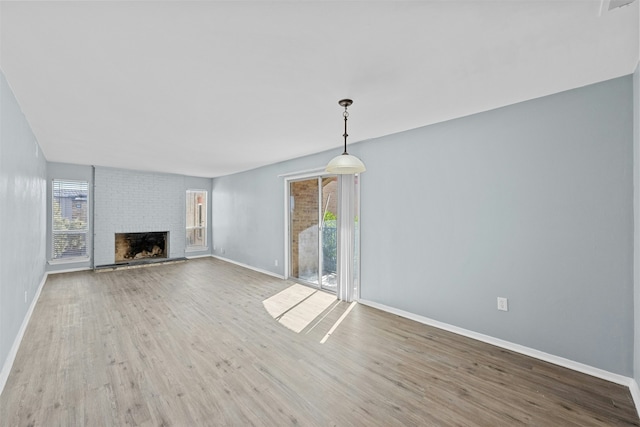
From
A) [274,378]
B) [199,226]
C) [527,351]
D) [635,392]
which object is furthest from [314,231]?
[199,226]

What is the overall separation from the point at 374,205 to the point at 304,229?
1.79 m

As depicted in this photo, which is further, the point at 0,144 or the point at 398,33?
the point at 0,144

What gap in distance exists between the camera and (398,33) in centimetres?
171

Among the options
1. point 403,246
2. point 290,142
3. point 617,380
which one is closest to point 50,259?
point 290,142

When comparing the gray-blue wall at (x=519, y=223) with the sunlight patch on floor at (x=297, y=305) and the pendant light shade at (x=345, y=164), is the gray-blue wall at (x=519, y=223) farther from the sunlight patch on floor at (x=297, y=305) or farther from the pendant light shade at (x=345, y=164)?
the pendant light shade at (x=345, y=164)

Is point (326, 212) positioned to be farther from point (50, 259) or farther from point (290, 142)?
point (50, 259)

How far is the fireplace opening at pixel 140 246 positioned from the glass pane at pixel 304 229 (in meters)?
4.46

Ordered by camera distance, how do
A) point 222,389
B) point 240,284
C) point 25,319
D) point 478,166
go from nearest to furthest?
point 222,389
point 478,166
point 25,319
point 240,284

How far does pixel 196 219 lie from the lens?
8.55 meters

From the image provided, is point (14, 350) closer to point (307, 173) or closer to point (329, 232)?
point (329, 232)

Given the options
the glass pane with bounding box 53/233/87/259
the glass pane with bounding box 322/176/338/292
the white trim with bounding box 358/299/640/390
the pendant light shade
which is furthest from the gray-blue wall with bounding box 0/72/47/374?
the white trim with bounding box 358/299/640/390

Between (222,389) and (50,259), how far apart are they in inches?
257

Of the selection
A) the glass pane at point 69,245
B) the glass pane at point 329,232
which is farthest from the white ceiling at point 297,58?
the glass pane at point 69,245

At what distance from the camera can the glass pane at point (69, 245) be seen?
6266mm
